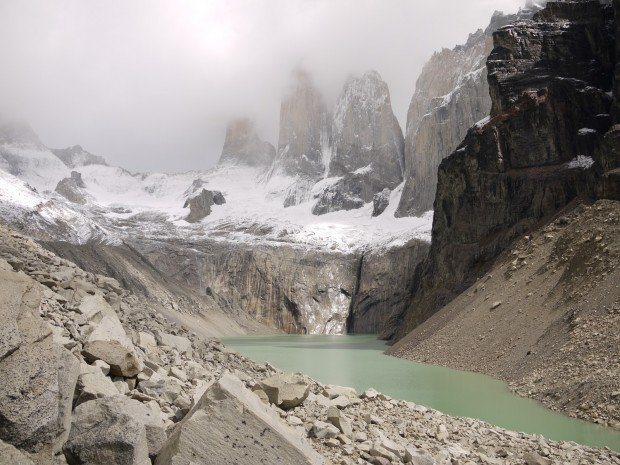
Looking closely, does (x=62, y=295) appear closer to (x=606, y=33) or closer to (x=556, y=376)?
(x=556, y=376)

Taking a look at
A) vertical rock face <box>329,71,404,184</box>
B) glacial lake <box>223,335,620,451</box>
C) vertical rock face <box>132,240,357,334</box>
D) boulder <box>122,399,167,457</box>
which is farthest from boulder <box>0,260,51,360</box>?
vertical rock face <box>329,71,404,184</box>

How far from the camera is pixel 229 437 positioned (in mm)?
6812

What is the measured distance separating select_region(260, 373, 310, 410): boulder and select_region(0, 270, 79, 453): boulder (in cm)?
405

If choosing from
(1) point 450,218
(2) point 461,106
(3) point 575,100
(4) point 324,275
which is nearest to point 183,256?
(4) point 324,275

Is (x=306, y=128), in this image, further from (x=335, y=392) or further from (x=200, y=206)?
(x=335, y=392)

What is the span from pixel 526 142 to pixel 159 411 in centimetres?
4718

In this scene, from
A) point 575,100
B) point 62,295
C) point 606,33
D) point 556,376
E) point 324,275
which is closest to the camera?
point 62,295

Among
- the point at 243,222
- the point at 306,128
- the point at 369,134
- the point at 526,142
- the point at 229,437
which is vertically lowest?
the point at 229,437

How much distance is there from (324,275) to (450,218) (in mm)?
59144

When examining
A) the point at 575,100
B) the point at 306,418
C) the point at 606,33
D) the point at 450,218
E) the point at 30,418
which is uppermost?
the point at 606,33

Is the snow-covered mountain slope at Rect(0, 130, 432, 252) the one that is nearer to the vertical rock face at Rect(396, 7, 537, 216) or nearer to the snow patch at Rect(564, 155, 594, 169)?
the vertical rock face at Rect(396, 7, 537, 216)

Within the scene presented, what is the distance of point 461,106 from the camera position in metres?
120

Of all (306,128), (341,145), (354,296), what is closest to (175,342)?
(354,296)

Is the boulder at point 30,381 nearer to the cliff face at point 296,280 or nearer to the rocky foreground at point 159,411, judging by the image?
the rocky foreground at point 159,411
